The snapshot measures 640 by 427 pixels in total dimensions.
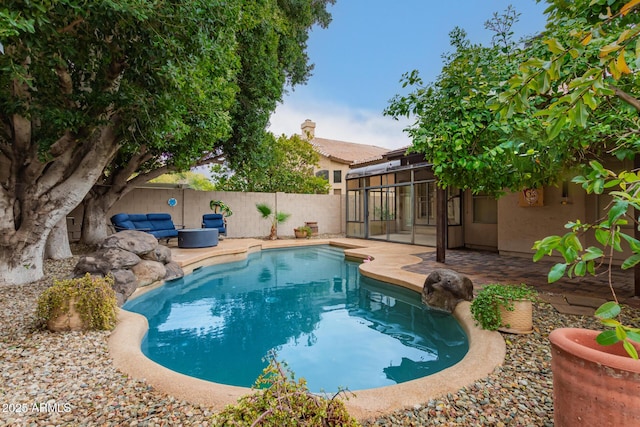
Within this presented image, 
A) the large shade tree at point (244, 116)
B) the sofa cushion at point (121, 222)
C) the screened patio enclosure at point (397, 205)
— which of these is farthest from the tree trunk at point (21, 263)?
the screened patio enclosure at point (397, 205)

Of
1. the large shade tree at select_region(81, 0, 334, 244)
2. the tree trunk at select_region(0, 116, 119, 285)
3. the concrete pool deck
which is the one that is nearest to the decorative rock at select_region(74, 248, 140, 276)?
the tree trunk at select_region(0, 116, 119, 285)

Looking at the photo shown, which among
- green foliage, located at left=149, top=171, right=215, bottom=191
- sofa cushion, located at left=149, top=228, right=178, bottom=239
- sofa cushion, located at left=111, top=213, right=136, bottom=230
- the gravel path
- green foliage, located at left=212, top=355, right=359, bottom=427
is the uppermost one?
green foliage, located at left=149, top=171, right=215, bottom=191

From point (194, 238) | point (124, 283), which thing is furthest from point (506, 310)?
point (194, 238)

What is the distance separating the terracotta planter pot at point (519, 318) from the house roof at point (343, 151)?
17.8m

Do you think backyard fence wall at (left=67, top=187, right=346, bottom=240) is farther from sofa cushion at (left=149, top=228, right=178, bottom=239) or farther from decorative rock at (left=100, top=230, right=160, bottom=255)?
decorative rock at (left=100, top=230, right=160, bottom=255)

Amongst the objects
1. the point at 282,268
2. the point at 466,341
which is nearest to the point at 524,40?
the point at 466,341

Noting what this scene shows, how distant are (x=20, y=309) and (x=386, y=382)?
4.74 metres

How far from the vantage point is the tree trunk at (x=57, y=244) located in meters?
7.32

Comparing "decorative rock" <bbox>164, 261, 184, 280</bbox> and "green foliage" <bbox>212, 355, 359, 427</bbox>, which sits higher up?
"green foliage" <bbox>212, 355, 359, 427</bbox>

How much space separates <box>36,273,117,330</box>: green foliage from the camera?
3.54 meters

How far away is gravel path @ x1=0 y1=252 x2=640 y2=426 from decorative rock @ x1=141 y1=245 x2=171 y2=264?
3.05 metres

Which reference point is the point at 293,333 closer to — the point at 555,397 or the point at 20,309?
the point at 555,397

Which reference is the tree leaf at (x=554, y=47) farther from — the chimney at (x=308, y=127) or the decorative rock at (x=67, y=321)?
the chimney at (x=308, y=127)

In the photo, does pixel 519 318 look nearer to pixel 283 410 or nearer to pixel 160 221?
pixel 283 410
